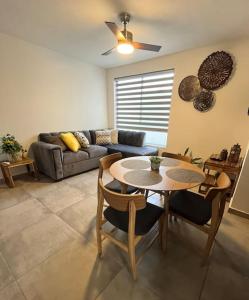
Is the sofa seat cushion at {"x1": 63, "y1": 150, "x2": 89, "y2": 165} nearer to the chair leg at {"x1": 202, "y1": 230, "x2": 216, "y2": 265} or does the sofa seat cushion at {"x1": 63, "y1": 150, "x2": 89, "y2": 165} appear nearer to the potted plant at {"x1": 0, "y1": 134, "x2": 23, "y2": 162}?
the potted plant at {"x1": 0, "y1": 134, "x2": 23, "y2": 162}

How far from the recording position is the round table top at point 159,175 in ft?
4.46

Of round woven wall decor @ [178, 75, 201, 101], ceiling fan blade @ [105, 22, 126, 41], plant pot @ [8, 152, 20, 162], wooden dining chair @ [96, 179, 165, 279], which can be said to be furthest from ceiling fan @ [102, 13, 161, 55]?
plant pot @ [8, 152, 20, 162]

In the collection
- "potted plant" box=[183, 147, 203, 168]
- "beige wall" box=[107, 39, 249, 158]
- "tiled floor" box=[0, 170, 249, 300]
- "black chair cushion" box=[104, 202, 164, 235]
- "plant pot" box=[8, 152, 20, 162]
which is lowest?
"tiled floor" box=[0, 170, 249, 300]

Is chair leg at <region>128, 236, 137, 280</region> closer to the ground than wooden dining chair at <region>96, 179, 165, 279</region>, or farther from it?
closer to the ground

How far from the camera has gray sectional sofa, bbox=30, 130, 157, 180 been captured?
281cm

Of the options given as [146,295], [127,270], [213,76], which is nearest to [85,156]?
[127,270]

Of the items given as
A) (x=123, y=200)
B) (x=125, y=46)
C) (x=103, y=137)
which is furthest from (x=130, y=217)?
(x=103, y=137)

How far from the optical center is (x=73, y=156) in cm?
311

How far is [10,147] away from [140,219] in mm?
2544

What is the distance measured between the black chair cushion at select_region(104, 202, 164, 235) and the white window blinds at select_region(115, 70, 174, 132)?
2709mm

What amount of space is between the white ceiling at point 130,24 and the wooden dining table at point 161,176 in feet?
6.13

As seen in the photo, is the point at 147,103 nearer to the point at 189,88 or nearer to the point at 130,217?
the point at 189,88

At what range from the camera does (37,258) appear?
1435 mm

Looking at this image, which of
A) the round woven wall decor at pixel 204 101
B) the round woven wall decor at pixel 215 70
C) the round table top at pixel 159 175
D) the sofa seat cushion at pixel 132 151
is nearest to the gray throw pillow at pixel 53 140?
the sofa seat cushion at pixel 132 151
